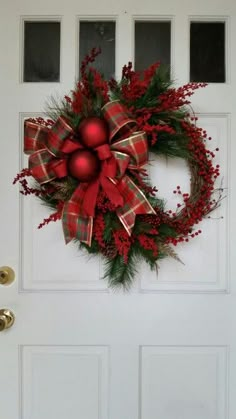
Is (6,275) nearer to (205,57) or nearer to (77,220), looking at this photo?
(77,220)

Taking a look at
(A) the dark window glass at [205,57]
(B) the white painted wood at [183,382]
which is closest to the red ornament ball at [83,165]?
(A) the dark window glass at [205,57]

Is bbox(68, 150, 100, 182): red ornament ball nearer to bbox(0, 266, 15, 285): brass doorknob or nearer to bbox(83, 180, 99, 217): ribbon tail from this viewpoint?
bbox(83, 180, 99, 217): ribbon tail

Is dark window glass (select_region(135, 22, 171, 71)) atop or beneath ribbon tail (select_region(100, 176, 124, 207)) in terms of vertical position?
atop

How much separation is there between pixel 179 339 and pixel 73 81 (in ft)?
2.94

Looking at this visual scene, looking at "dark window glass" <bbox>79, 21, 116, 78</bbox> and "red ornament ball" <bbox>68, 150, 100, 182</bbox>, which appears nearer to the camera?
"red ornament ball" <bbox>68, 150, 100, 182</bbox>

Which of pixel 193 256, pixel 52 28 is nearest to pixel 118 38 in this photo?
pixel 52 28

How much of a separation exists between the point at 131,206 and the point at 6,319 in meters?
0.55

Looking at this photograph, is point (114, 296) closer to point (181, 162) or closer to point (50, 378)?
point (50, 378)

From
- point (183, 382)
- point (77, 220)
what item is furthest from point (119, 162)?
point (183, 382)

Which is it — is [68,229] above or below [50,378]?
above

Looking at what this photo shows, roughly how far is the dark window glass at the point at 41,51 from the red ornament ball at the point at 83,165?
0.34 meters

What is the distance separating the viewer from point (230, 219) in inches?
42.5

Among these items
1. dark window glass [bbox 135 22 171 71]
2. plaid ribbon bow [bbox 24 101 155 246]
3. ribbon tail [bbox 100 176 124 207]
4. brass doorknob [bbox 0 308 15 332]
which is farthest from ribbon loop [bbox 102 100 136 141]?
brass doorknob [bbox 0 308 15 332]

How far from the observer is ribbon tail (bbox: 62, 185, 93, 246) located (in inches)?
37.2
